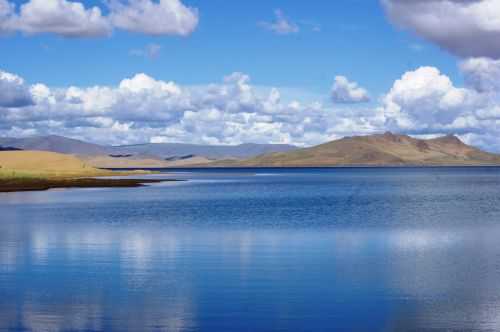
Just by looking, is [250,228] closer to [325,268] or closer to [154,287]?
[325,268]

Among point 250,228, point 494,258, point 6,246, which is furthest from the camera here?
point 250,228

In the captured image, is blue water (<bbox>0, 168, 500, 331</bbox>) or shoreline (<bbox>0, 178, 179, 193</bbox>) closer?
blue water (<bbox>0, 168, 500, 331</bbox>)

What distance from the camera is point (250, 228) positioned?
1906 inches

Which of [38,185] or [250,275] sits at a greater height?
[38,185]

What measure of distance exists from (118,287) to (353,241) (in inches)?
711

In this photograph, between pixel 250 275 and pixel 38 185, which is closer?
pixel 250 275

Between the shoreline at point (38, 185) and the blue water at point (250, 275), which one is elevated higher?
the shoreline at point (38, 185)

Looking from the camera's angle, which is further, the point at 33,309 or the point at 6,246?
the point at 6,246

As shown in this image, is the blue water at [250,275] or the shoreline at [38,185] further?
the shoreline at [38,185]

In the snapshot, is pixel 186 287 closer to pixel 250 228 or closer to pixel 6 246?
pixel 6 246

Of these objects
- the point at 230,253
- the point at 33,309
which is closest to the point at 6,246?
the point at 230,253

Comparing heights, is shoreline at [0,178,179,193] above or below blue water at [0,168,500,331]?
above

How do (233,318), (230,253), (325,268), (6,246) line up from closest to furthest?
(233,318) < (325,268) < (230,253) < (6,246)

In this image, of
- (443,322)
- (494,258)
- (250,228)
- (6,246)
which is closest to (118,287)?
(443,322)
